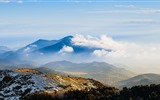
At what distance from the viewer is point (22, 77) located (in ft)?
345

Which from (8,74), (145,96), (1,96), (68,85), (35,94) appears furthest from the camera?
(8,74)

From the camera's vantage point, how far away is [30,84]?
9825 cm

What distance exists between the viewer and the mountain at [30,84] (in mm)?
92000

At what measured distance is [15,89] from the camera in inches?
3775

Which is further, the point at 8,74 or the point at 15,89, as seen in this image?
the point at 8,74

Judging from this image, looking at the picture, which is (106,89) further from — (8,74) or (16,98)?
(8,74)

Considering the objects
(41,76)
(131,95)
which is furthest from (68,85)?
(131,95)

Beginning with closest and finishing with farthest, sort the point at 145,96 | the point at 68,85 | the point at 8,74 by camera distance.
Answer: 1. the point at 145,96
2. the point at 68,85
3. the point at 8,74

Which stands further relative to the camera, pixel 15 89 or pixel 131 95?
pixel 15 89

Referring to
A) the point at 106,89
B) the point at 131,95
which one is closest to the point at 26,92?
the point at 106,89

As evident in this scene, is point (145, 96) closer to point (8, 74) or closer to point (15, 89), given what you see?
point (15, 89)

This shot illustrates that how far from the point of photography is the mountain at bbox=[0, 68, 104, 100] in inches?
3622

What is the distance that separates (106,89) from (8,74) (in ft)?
124

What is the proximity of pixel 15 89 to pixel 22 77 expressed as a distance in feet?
31.3
